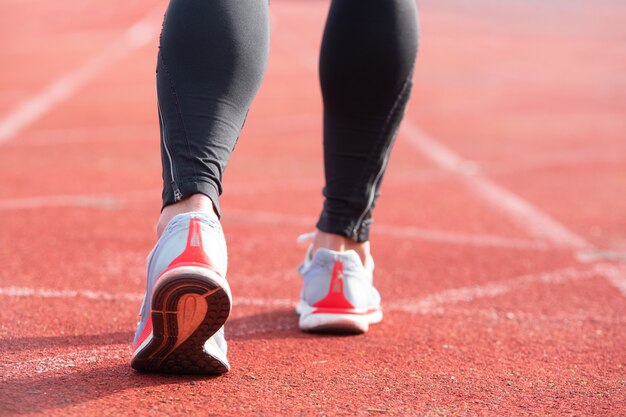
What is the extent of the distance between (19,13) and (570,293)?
2212 cm

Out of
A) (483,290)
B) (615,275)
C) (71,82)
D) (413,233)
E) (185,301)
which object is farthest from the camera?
(71,82)

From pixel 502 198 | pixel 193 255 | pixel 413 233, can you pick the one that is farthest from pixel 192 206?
pixel 502 198

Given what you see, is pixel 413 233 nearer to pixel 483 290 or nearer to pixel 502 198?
pixel 483 290

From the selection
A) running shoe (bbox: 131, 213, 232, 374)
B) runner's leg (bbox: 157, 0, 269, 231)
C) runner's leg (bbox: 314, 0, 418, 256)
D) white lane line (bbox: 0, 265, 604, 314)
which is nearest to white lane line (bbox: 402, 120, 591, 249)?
white lane line (bbox: 0, 265, 604, 314)

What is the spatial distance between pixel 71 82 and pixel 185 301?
29.5 feet

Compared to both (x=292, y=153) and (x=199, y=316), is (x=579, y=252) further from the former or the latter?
(x=292, y=153)

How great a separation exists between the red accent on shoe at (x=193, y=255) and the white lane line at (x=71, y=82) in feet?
16.0

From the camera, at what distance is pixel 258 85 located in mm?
2410

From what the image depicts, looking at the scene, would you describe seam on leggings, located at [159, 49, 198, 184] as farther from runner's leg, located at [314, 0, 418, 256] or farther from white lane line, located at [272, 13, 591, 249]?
white lane line, located at [272, 13, 591, 249]

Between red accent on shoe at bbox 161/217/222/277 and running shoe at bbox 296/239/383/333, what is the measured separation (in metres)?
0.72

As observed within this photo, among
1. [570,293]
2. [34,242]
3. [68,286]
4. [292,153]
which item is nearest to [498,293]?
[570,293]

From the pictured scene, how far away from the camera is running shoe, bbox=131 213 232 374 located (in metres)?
2.04

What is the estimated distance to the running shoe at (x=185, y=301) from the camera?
6.71 ft

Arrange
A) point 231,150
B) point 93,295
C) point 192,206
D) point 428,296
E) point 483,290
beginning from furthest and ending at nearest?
1. point 483,290
2. point 428,296
3. point 93,295
4. point 231,150
5. point 192,206
